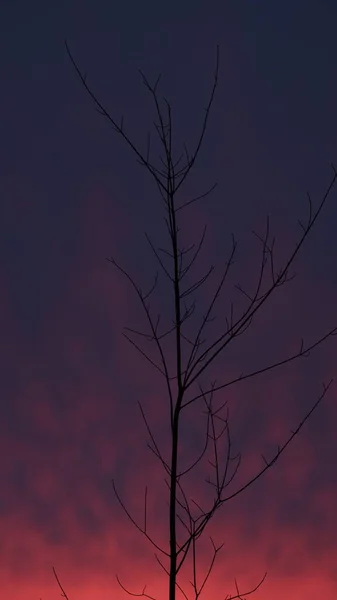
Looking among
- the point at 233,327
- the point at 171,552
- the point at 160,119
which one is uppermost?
the point at 160,119

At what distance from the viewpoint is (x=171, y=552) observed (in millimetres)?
1804

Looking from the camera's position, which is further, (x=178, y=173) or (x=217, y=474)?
(x=178, y=173)

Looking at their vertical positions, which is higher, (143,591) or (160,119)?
(160,119)

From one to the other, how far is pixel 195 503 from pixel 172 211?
93 cm

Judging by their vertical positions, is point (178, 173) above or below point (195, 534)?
above

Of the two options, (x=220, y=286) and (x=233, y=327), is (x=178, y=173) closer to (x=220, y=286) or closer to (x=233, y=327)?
(x=220, y=286)

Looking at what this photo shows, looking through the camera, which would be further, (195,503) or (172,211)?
(195,503)

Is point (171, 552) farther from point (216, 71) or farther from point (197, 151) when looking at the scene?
point (216, 71)

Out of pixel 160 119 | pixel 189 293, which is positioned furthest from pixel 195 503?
pixel 160 119

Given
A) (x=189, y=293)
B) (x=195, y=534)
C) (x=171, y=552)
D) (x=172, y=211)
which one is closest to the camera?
(x=171, y=552)

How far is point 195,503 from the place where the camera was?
2268mm

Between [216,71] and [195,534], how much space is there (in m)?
1.45

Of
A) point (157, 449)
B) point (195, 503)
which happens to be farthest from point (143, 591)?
point (157, 449)

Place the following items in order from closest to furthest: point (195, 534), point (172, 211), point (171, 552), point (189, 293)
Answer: point (171, 552)
point (195, 534)
point (172, 211)
point (189, 293)
